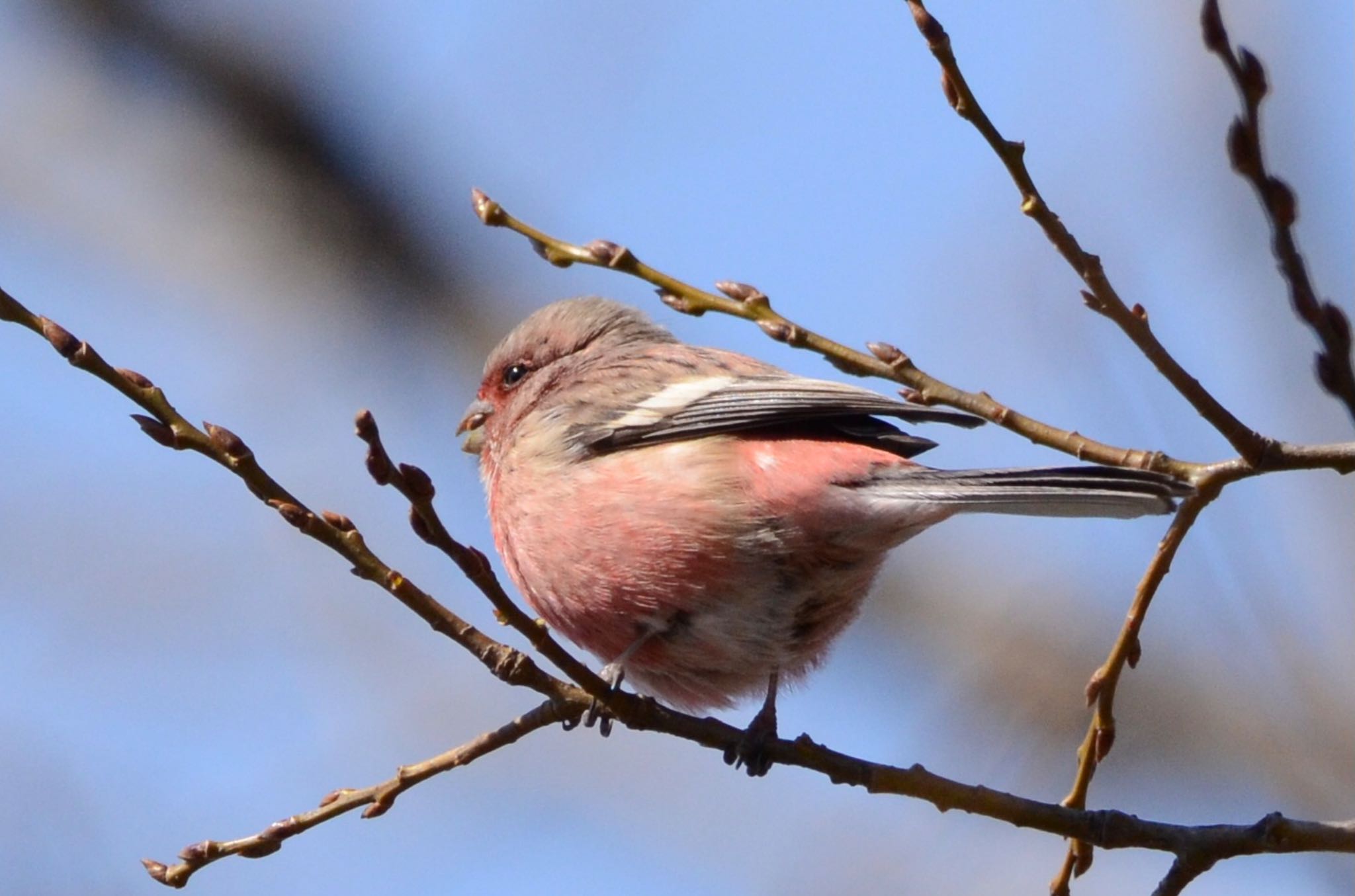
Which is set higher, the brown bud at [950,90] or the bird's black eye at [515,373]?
the bird's black eye at [515,373]

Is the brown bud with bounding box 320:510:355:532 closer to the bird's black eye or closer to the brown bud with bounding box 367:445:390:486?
the brown bud with bounding box 367:445:390:486

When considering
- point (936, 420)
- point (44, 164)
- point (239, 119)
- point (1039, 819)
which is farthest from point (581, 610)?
point (44, 164)

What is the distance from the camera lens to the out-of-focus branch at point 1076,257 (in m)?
2.95

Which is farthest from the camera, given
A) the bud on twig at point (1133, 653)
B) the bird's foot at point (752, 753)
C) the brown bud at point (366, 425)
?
the bird's foot at point (752, 753)

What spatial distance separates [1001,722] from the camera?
23.4ft

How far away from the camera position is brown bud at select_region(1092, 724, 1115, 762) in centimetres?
364

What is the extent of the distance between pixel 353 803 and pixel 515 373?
9.97 feet

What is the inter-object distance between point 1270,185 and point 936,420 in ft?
6.38

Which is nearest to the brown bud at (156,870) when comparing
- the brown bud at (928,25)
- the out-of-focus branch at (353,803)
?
the out-of-focus branch at (353,803)

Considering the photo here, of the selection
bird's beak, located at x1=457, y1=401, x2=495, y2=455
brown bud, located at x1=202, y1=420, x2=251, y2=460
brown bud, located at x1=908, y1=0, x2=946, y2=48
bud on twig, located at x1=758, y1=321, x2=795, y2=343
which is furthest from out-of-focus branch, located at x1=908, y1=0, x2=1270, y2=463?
bird's beak, located at x1=457, y1=401, x2=495, y2=455

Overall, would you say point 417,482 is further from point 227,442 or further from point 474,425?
point 474,425

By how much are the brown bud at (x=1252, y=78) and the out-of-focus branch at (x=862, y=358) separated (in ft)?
3.46

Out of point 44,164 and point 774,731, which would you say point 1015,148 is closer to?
point 774,731

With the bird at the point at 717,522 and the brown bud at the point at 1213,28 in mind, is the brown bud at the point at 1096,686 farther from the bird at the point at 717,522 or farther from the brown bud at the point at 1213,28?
the brown bud at the point at 1213,28
